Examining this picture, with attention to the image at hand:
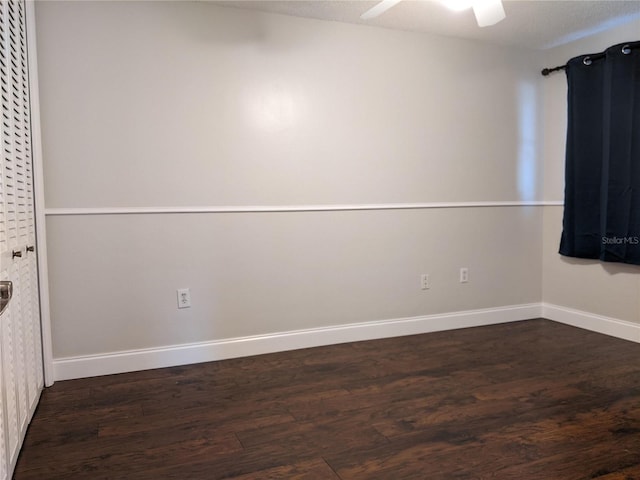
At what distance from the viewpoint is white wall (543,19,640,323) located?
3322 millimetres

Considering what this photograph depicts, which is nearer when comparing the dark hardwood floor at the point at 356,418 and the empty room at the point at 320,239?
the dark hardwood floor at the point at 356,418

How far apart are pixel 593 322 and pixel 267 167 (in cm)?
265

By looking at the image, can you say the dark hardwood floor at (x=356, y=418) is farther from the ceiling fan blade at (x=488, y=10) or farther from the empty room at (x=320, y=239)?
the ceiling fan blade at (x=488, y=10)

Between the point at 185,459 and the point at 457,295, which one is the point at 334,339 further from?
the point at 185,459

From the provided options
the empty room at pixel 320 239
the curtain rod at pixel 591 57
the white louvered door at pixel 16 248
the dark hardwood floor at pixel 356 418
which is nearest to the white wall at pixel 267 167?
the empty room at pixel 320 239

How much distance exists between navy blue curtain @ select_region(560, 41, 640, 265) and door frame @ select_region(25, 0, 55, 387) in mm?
3512

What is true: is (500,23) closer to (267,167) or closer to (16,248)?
(267,167)

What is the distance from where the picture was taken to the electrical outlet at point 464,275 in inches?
144

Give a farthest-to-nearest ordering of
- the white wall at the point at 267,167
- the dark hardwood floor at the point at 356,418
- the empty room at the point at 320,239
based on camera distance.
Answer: the white wall at the point at 267,167
the empty room at the point at 320,239
the dark hardwood floor at the point at 356,418

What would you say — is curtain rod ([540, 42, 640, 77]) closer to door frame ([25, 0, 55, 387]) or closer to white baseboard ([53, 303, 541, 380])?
white baseboard ([53, 303, 541, 380])

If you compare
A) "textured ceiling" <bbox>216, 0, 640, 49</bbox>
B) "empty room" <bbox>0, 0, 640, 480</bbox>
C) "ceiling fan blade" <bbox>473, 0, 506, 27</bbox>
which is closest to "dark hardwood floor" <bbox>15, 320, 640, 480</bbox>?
"empty room" <bbox>0, 0, 640, 480</bbox>

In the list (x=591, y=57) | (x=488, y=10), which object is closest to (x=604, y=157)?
(x=591, y=57)

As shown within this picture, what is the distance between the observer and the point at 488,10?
2283 millimetres

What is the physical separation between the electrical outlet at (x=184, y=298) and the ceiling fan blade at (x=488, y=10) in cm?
219
